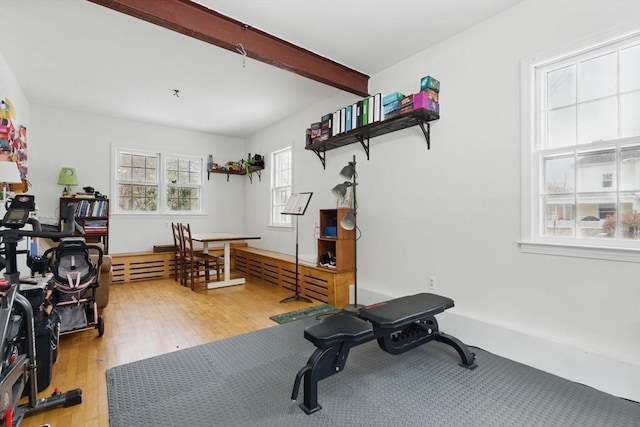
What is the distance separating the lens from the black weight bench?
5.93ft

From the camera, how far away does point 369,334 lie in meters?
1.96

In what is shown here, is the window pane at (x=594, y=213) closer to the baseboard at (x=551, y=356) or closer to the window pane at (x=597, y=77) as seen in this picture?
the window pane at (x=597, y=77)

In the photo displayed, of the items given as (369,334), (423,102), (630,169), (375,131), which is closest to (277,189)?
(375,131)

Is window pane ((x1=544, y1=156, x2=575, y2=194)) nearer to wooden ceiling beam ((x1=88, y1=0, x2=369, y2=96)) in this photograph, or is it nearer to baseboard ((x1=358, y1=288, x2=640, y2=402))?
baseboard ((x1=358, y1=288, x2=640, y2=402))

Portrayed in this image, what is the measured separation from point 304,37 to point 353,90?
91cm

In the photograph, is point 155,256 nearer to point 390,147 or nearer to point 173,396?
point 173,396

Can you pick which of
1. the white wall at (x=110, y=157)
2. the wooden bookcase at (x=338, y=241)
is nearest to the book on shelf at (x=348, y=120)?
the wooden bookcase at (x=338, y=241)

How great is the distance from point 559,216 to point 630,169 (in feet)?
1.61

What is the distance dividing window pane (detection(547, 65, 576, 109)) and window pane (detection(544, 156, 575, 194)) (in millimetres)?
418

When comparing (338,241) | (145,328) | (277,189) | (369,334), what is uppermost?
(277,189)

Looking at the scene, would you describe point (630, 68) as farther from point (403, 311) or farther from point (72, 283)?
point (72, 283)

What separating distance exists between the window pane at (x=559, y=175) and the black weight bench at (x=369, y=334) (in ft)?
3.86

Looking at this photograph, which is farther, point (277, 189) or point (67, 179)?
point (277, 189)

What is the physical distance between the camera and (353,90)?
3.61 m
